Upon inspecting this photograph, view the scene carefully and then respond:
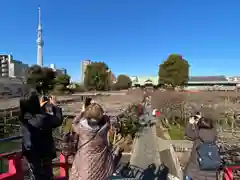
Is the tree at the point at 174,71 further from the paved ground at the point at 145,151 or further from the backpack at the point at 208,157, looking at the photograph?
the backpack at the point at 208,157

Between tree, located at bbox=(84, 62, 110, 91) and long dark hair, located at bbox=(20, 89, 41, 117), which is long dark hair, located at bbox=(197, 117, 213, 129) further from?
tree, located at bbox=(84, 62, 110, 91)

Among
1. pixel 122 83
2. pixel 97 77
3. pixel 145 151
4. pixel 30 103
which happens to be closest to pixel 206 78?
pixel 122 83

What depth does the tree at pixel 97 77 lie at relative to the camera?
64.4 metres

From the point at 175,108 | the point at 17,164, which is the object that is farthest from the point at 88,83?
the point at 17,164

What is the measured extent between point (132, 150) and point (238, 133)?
8.70 m

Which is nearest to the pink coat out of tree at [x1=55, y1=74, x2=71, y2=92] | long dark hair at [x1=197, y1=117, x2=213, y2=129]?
tree at [x1=55, y1=74, x2=71, y2=92]

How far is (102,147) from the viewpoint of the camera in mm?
2928

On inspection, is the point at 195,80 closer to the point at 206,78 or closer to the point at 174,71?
the point at 206,78

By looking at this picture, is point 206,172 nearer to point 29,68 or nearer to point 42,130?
point 42,130

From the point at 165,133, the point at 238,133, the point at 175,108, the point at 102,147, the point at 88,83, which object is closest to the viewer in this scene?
the point at 102,147

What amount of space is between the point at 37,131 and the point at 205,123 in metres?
2.23

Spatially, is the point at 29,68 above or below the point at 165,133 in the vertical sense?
above

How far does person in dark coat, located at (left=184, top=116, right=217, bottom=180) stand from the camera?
336 centimetres

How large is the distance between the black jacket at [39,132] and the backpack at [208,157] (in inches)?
73.9
